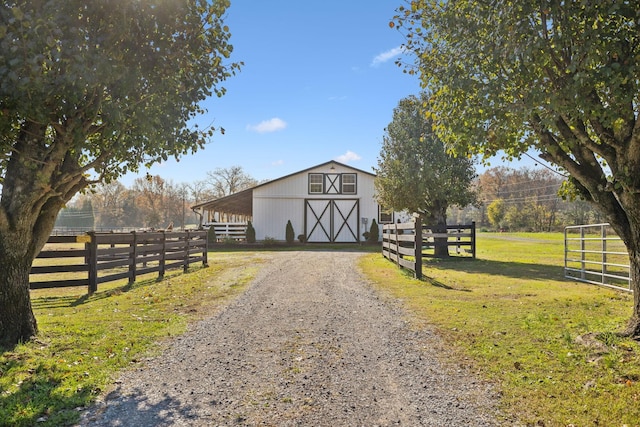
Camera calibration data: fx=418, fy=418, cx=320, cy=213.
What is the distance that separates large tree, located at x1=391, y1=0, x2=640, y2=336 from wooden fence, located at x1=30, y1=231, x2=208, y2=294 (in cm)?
779

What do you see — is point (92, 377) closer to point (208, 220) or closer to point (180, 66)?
point (180, 66)

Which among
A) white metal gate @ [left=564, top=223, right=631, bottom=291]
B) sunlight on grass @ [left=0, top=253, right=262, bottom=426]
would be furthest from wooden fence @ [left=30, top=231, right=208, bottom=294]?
white metal gate @ [left=564, top=223, right=631, bottom=291]

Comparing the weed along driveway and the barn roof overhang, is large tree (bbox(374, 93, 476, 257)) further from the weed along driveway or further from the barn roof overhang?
the barn roof overhang

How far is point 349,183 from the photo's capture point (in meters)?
30.6

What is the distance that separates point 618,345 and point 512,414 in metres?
2.44

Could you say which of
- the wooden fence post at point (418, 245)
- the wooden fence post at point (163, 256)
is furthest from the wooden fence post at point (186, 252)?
the wooden fence post at point (418, 245)

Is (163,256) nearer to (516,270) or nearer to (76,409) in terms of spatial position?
(76,409)

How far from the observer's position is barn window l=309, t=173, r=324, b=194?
30.6 m

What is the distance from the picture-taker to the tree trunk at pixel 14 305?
5254 mm

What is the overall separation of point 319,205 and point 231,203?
7.41 meters

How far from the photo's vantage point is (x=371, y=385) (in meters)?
3.98

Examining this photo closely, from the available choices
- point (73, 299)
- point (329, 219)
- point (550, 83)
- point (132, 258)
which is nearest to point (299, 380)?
point (550, 83)

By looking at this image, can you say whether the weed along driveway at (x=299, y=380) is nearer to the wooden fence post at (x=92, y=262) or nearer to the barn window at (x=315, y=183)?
the wooden fence post at (x=92, y=262)

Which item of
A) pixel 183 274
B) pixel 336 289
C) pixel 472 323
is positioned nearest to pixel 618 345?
pixel 472 323
